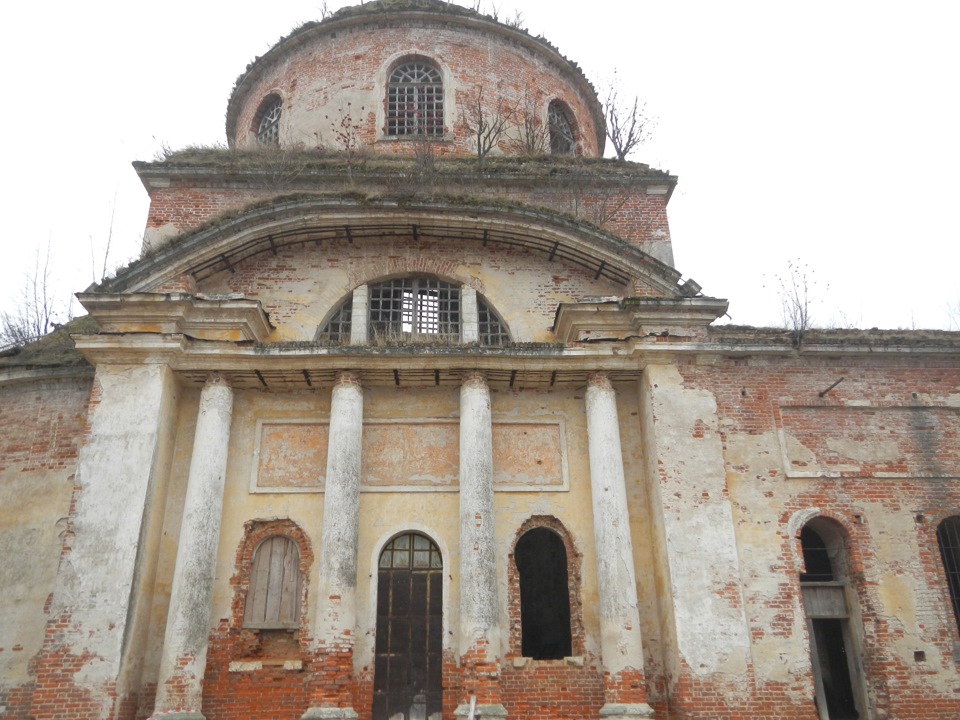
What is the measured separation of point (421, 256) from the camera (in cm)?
1197

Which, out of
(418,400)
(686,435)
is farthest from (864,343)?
(418,400)

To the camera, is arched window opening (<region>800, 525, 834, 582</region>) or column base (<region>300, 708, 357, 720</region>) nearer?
column base (<region>300, 708, 357, 720</region>)

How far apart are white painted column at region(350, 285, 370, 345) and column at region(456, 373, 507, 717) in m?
1.88

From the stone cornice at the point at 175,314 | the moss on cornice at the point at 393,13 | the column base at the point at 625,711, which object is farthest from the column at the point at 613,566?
the moss on cornice at the point at 393,13

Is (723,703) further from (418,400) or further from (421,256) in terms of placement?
(421,256)

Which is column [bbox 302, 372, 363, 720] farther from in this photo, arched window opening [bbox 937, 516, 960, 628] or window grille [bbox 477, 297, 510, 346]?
arched window opening [bbox 937, 516, 960, 628]

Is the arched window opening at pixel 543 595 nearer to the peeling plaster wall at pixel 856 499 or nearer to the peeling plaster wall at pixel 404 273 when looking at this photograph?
the peeling plaster wall at pixel 856 499

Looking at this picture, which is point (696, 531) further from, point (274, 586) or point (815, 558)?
point (274, 586)

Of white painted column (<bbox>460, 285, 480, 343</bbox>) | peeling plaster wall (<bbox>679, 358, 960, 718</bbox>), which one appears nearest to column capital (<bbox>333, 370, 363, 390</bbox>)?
white painted column (<bbox>460, 285, 480, 343</bbox>)

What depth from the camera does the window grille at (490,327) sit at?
38.1ft

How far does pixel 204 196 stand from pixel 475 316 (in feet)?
16.9

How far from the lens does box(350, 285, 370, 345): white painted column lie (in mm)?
11289

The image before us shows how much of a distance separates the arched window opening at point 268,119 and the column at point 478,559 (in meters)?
8.99

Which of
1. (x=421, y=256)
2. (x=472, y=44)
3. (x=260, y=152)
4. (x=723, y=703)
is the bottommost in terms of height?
(x=723, y=703)
